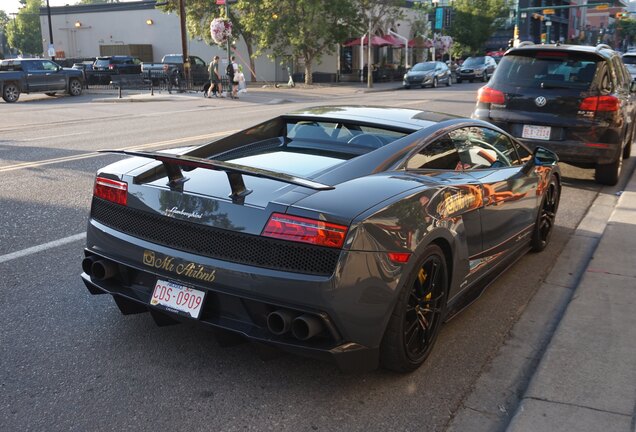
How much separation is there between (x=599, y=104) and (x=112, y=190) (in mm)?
6769

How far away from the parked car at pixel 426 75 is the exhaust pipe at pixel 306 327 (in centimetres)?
3547

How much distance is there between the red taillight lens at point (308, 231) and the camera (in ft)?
10.2

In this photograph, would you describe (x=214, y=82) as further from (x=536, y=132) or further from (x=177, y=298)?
(x=177, y=298)

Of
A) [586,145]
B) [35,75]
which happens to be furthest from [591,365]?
[35,75]

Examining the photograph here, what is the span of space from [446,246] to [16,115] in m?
20.1

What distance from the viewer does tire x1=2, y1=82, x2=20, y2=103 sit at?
2706 cm

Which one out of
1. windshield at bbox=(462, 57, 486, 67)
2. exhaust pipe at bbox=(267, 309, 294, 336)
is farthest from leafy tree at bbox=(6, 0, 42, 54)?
exhaust pipe at bbox=(267, 309, 294, 336)

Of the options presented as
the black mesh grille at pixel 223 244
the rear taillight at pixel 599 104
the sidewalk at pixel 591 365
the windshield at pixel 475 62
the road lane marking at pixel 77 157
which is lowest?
the sidewalk at pixel 591 365

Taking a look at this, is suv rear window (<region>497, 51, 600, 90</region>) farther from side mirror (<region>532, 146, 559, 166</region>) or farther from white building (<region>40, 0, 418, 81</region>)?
white building (<region>40, 0, 418, 81</region>)

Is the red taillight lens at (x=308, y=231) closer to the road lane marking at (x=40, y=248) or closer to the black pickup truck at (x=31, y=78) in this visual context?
the road lane marking at (x=40, y=248)

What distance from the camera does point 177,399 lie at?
3.36m

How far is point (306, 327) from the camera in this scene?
123 inches

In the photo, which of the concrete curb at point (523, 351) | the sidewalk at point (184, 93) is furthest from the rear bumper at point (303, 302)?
the sidewalk at point (184, 93)

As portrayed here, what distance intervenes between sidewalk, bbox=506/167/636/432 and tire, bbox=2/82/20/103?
26.8 meters
